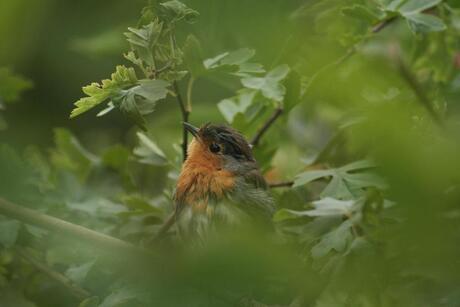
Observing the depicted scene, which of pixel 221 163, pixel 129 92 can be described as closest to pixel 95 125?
pixel 221 163

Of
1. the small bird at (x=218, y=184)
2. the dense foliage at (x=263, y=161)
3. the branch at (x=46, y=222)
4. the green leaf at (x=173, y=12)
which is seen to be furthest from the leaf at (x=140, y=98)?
the small bird at (x=218, y=184)

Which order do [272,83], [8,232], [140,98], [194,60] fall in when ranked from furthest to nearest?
[272,83]
[194,60]
[8,232]
[140,98]

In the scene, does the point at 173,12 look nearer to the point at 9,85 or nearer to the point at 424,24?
the point at 424,24

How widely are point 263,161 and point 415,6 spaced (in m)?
0.75

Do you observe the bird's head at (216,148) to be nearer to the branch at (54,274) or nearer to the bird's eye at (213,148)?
the bird's eye at (213,148)

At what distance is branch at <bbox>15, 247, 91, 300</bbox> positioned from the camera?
199 centimetres

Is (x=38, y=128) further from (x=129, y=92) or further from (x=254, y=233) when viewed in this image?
(x=254, y=233)

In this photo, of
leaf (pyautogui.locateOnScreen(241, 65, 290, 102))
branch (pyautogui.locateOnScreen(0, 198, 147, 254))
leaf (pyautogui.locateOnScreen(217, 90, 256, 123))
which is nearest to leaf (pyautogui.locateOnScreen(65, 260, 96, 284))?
branch (pyautogui.locateOnScreen(0, 198, 147, 254))

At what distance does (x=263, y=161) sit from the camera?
255 cm

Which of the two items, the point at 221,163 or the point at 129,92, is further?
the point at 221,163

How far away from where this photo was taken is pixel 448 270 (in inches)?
25.3

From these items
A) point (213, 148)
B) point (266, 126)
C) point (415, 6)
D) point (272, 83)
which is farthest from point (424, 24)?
point (213, 148)

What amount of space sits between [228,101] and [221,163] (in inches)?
12.2

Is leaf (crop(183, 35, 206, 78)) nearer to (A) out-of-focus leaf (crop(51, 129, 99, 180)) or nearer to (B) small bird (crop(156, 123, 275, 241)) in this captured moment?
(B) small bird (crop(156, 123, 275, 241))
